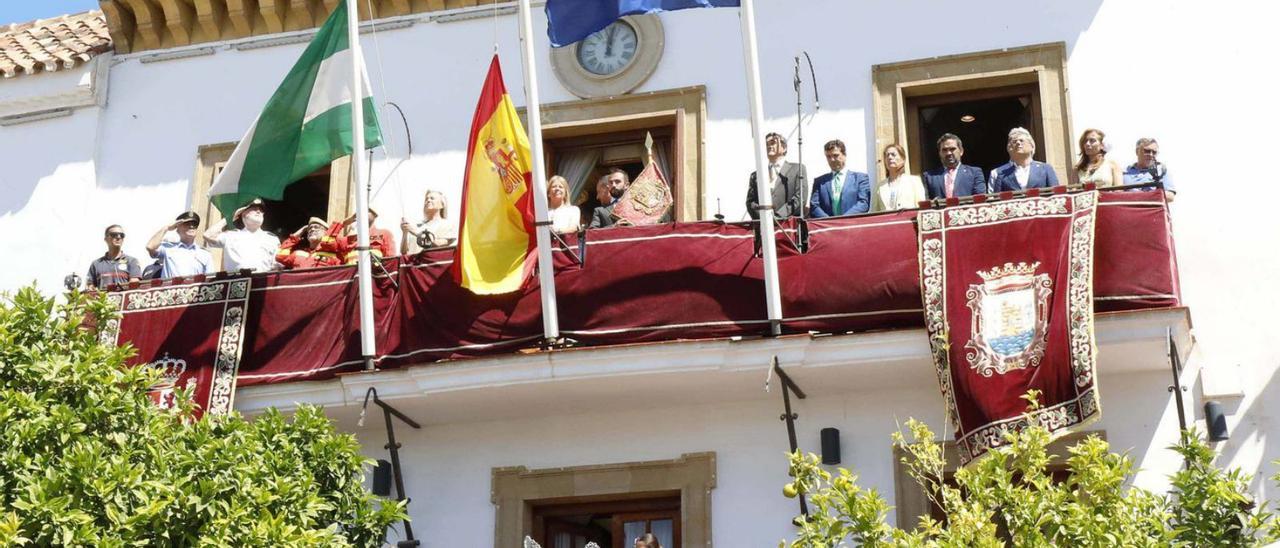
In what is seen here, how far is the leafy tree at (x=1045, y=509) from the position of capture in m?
10.5

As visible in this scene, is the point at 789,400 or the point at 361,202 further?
the point at 361,202

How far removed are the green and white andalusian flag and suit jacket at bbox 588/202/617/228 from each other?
5.57 feet

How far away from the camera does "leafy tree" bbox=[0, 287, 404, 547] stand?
11625mm

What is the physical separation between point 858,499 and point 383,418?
5.04m

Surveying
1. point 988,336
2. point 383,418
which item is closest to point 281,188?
point 383,418

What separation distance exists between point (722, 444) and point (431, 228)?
2.98 meters

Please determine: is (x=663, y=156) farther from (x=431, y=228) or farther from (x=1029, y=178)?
(x=1029, y=178)

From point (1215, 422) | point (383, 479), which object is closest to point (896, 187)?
point (1215, 422)

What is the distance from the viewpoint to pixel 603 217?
591 inches

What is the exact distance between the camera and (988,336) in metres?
13.0

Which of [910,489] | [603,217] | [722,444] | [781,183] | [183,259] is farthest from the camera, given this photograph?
[183,259]

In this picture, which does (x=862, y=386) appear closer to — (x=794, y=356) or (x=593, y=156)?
(x=794, y=356)

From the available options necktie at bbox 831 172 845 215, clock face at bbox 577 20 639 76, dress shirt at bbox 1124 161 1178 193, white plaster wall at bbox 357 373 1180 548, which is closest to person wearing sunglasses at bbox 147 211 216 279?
white plaster wall at bbox 357 373 1180 548

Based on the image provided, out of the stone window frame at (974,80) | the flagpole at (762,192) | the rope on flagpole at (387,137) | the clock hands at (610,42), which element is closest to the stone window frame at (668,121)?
the clock hands at (610,42)
